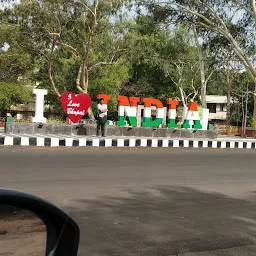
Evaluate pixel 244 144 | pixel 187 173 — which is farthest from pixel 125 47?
pixel 187 173

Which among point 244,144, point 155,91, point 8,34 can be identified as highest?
point 8,34

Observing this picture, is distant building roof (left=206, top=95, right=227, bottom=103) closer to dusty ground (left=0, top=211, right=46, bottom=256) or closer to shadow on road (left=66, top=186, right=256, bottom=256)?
shadow on road (left=66, top=186, right=256, bottom=256)

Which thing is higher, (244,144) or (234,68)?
(234,68)

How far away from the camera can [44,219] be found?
1.47 m

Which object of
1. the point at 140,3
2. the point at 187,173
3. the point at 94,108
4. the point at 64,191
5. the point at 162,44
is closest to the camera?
the point at 64,191

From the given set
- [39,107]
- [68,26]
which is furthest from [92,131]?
[68,26]

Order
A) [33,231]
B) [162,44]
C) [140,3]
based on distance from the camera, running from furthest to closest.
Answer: [162,44]
[140,3]
[33,231]

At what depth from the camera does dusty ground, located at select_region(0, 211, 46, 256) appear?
55.2 inches

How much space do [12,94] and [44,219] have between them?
3941cm

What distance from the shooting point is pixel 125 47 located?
30.6m

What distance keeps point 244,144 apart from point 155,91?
2597cm

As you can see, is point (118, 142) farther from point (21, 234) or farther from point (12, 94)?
point (12, 94)

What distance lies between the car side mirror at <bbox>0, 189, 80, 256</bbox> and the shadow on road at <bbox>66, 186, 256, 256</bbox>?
7.45 ft

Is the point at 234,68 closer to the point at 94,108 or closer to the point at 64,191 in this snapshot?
the point at 94,108
